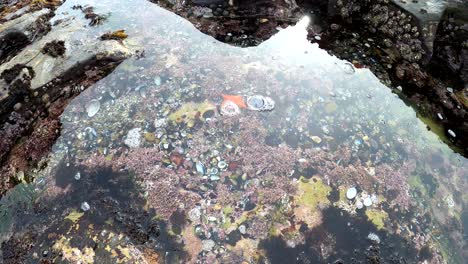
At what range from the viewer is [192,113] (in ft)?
27.2

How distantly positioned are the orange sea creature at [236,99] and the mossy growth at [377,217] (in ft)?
13.0

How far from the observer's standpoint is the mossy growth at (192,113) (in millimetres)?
8164

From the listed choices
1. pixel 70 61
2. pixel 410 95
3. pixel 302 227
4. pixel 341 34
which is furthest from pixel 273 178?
pixel 70 61

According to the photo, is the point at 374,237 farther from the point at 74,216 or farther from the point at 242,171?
the point at 74,216

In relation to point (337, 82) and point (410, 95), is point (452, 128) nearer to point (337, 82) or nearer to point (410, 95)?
point (410, 95)

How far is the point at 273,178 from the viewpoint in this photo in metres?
7.12

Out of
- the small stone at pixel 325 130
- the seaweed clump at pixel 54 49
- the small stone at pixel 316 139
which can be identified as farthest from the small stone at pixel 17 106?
the small stone at pixel 325 130

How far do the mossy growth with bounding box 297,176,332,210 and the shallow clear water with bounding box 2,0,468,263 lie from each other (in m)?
0.02

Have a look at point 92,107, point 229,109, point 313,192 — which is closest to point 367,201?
point 313,192

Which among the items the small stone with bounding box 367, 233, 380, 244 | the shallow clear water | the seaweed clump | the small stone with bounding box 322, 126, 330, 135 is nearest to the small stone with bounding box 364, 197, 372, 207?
the shallow clear water

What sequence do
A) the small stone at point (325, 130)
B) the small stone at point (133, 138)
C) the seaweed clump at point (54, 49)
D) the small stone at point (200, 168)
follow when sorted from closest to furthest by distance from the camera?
the small stone at point (200, 168)
the small stone at point (133, 138)
the small stone at point (325, 130)
the seaweed clump at point (54, 49)

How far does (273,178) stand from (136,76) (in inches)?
200

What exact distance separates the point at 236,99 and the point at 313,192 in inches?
128

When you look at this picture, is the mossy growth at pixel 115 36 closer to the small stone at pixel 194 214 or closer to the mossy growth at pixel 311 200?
the small stone at pixel 194 214
